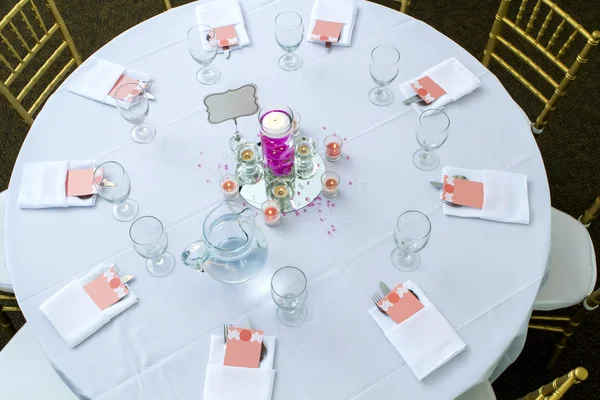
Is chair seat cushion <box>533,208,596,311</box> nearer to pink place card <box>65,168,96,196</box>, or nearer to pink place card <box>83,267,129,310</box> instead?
pink place card <box>83,267,129,310</box>

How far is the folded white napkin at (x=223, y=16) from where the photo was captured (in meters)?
2.27

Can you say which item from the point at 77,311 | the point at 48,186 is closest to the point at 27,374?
the point at 77,311

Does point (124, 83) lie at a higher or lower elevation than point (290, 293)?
higher

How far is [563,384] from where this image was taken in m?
1.40

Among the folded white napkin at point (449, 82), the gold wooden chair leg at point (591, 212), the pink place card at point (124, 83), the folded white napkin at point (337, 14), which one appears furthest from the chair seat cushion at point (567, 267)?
the pink place card at point (124, 83)

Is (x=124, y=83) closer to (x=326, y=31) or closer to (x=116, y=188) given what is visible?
(x=116, y=188)

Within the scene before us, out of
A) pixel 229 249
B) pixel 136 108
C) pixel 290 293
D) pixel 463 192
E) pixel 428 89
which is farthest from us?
pixel 428 89

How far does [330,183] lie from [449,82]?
65cm

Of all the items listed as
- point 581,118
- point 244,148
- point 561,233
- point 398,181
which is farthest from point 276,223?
point 581,118

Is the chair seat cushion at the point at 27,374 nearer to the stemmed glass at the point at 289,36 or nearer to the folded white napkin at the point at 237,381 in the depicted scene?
the folded white napkin at the point at 237,381

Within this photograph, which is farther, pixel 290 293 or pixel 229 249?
pixel 229 249

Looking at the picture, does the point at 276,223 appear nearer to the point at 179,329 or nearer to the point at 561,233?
the point at 179,329

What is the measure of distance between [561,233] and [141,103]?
5.42 feet

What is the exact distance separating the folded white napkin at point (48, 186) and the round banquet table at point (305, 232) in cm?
3
